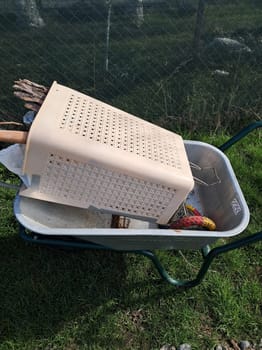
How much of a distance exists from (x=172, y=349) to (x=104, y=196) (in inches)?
33.7

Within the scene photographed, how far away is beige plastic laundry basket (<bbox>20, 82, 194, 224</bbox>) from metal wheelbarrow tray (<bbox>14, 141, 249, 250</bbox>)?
0.11 meters

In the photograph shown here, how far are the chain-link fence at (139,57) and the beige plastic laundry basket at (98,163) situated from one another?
1.40m

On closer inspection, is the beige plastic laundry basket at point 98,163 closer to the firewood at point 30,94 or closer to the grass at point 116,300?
the firewood at point 30,94

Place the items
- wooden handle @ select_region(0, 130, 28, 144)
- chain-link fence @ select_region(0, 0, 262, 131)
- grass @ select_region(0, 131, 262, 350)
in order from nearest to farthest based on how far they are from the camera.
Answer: wooden handle @ select_region(0, 130, 28, 144), grass @ select_region(0, 131, 262, 350), chain-link fence @ select_region(0, 0, 262, 131)

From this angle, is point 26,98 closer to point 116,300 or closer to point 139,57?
point 116,300

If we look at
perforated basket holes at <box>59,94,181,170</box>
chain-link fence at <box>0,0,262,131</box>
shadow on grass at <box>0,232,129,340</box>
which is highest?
perforated basket holes at <box>59,94,181,170</box>

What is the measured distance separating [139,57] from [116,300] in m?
1.92

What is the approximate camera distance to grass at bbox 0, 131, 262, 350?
187 cm

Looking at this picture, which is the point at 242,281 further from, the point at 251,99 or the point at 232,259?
the point at 251,99

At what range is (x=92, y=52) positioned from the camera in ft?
10.4

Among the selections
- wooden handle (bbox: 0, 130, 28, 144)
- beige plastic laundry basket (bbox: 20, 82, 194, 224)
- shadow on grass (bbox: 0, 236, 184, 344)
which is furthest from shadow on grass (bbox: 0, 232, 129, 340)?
wooden handle (bbox: 0, 130, 28, 144)

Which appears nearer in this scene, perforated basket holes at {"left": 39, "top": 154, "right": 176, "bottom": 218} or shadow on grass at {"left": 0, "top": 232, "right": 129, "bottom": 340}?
perforated basket holes at {"left": 39, "top": 154, "right": 176, "bottom": 218}

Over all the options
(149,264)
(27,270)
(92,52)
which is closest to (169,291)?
(149,264)

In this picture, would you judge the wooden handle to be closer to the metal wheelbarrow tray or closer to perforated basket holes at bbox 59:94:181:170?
perforated basket holes at bbox 59:94:181:170
